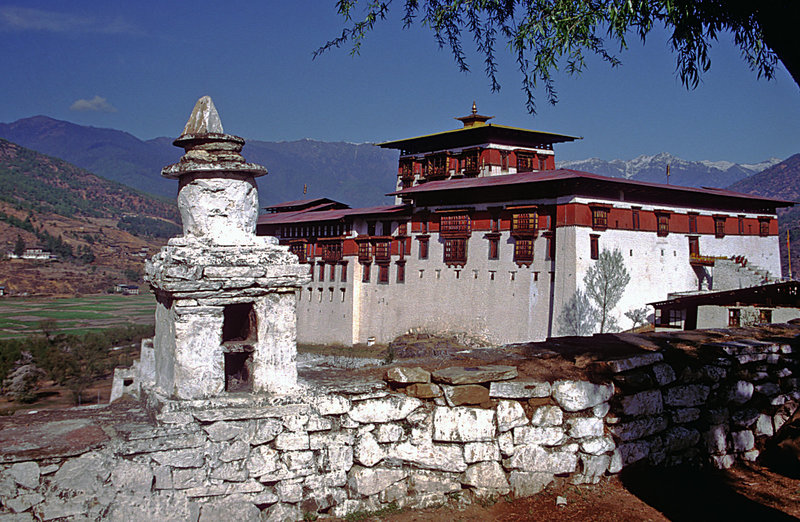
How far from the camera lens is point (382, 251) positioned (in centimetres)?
4141

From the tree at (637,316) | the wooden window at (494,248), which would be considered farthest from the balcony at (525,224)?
the tree at (637,316)

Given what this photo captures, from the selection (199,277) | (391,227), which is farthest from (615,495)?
(391,227)

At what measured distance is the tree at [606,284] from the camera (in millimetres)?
31562

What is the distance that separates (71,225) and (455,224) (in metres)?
95.5

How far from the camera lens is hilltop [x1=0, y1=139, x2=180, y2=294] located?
8912 centimetres

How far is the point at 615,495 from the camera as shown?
6164 millimetres

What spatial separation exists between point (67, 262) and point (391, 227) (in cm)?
6992

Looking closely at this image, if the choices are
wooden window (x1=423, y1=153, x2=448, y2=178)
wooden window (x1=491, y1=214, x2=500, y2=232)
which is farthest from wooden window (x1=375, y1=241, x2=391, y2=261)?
wooden window (x1=491, y1=214, x2=500, y2=232)

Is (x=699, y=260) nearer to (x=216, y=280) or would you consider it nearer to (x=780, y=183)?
(x=216, y=280)

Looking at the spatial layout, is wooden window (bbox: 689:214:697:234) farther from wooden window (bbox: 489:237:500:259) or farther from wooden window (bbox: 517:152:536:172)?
wooden window (bbox: 517:152:536:172)

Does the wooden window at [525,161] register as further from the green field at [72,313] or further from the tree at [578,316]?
the green field at [72,313]

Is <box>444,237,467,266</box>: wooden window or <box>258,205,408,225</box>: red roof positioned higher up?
<box>258,205,408,225</box>: red roof

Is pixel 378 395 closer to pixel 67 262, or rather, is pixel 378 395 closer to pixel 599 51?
pixel 599 51

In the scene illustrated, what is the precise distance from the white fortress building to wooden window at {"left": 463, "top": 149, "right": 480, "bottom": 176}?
76 mm
